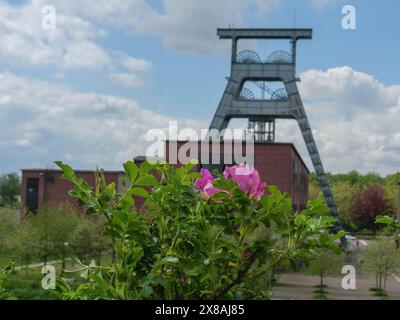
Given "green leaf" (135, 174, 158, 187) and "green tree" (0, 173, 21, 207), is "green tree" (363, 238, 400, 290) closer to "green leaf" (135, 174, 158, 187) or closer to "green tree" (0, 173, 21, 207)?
"green leaf" (135, 174, 158, 187)

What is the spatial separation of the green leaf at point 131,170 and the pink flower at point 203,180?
0.20 metres

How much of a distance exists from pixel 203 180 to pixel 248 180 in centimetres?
17

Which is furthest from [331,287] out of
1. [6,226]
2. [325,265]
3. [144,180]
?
[144,180]

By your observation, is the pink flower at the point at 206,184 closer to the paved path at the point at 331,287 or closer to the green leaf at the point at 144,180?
the green leaf at the point at 144,180

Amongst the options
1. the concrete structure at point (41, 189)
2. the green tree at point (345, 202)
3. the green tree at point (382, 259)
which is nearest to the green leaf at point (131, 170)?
the green tree at point (382, 259)

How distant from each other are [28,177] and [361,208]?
4199 centimetres

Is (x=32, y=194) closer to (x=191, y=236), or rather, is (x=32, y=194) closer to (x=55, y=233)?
(x=55, y=233)

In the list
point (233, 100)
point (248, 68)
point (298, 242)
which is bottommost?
point (298, 242)

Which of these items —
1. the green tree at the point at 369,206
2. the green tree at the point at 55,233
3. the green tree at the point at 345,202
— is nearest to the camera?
the green tree at the point at 55,233

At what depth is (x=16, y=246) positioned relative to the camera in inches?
1198

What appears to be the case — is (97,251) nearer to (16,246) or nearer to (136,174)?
(16,246)

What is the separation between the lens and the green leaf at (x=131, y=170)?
1.52 meters
